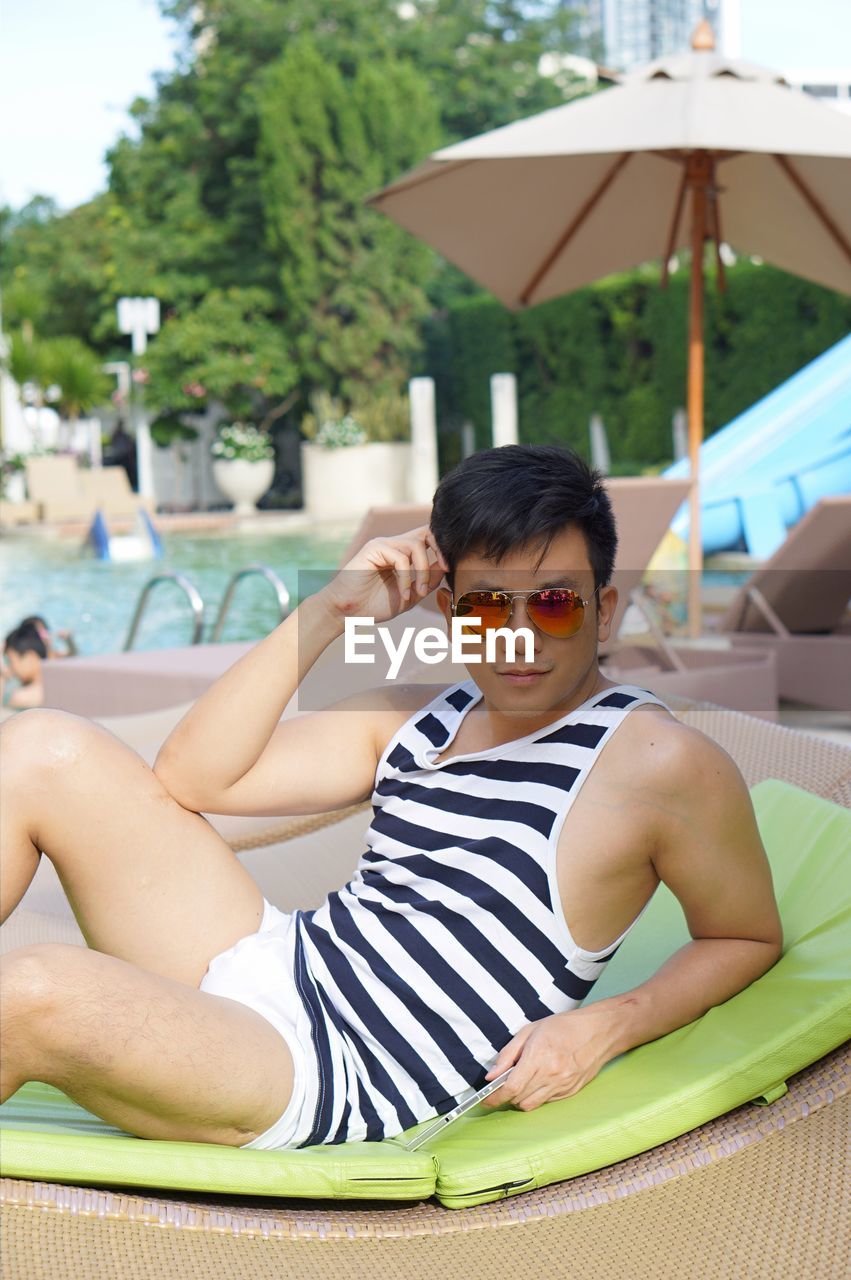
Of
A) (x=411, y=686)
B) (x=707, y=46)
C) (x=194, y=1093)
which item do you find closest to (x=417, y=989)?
(x=194, y=1093)

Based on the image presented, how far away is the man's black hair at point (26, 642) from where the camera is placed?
233 inches

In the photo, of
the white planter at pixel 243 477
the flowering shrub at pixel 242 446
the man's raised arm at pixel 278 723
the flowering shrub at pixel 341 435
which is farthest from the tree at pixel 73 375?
the man's raised arm at pixel 278 723

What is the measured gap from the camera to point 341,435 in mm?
20281

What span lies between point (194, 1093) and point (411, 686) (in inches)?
26.0

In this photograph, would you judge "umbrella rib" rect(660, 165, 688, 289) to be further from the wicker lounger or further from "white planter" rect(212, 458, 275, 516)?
"white planter" rect(212, 458, 275, 516)

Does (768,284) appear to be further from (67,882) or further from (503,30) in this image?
(67,882)

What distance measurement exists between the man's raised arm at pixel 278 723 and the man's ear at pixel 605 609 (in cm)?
21

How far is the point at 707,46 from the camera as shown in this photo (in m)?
5.66

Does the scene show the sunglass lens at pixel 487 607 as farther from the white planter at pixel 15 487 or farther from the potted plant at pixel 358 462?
the white planter at pixel 15 487

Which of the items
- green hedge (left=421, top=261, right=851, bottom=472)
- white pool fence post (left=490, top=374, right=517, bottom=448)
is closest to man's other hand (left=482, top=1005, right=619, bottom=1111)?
green hedge (left=421, top=261, right=851, bottom=472)

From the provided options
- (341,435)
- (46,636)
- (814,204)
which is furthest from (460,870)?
(341,435)

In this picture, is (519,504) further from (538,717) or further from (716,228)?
(716,228)

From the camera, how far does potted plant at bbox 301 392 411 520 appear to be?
798 inches

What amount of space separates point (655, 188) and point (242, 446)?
46.1 feet
